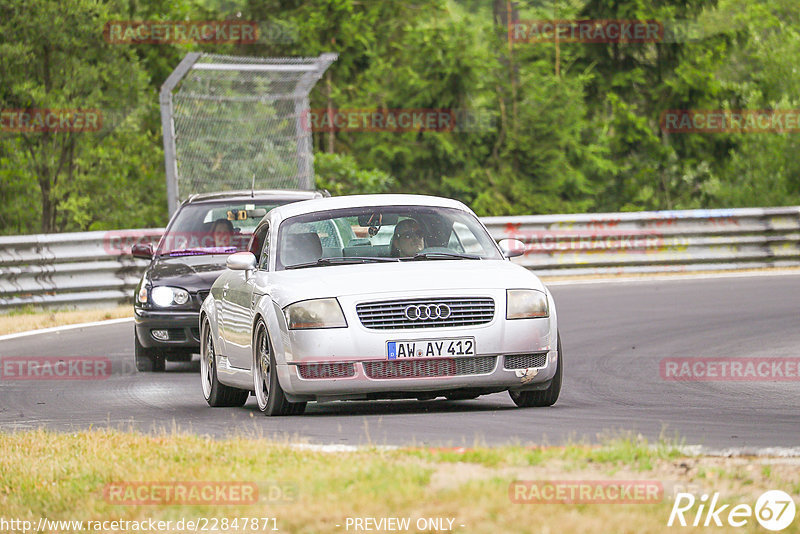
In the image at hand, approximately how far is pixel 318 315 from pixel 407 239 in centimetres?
133

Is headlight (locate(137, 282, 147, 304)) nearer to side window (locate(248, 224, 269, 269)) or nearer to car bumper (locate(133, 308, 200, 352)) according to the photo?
car bumper (locate(133, 308, 200, 352))

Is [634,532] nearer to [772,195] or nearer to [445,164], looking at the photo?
[772,195]

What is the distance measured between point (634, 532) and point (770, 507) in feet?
2.01

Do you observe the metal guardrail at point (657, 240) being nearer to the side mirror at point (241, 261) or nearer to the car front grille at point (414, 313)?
the side mirror at point (241, 261)

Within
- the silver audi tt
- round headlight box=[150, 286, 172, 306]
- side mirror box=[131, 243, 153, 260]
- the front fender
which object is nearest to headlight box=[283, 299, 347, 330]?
the silver audi tt

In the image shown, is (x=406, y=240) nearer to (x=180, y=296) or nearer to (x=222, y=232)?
(x=180, y=296)

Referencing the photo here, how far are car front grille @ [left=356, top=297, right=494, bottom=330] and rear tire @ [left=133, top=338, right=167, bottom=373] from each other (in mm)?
5444

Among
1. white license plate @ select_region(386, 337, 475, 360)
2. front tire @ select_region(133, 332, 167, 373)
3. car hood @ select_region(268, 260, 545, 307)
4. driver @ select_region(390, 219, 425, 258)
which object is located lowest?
front tire @ select_region(133, 332, 167, 373)

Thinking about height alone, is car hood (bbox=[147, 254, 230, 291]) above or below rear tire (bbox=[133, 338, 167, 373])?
above

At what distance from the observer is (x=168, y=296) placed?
567 inches

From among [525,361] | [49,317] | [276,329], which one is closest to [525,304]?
[525,361]

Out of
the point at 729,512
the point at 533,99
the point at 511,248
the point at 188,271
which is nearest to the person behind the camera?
the point at 729,512

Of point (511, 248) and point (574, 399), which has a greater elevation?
point (511, 248)

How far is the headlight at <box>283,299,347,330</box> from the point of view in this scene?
376 inches
